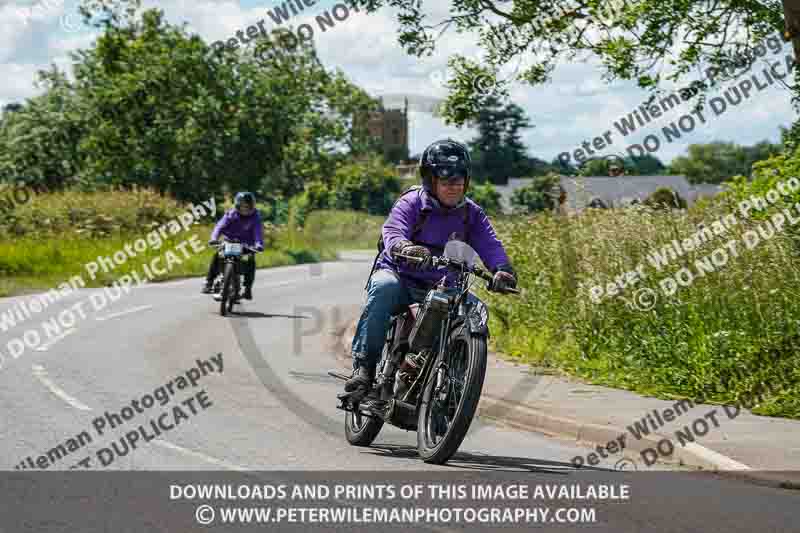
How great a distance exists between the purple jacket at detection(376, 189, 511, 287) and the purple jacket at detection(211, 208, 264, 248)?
12.3 m

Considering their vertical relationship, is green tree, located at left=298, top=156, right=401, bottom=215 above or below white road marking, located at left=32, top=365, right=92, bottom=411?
above

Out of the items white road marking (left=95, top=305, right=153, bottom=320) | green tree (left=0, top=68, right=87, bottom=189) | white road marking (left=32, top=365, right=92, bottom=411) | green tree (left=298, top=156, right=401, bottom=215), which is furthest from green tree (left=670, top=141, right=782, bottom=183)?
white road marking (left=32, top=365, right=92, bottom=411)

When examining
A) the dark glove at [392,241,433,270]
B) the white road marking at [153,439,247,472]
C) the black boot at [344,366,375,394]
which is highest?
the dark glove at [392,241,433,270]

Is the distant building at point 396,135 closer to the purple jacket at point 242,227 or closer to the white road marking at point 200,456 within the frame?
the purple jacket at point 242,227

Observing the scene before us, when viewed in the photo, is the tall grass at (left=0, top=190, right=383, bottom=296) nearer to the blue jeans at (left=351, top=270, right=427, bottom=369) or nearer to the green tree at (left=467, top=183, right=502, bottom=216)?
the green tree at (left=467, top=183, right=502, bottom=216)

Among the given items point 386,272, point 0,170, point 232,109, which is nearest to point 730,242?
point 386,272

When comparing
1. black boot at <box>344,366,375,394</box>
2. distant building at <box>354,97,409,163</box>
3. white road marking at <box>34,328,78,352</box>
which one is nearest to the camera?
black boot at <box>344,366,375,394</box>

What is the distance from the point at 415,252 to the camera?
777cm

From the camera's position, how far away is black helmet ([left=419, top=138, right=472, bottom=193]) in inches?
317

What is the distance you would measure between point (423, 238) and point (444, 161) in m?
0.59

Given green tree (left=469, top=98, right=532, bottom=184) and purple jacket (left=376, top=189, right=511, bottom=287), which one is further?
green tree (left=469, top=98, right=532, bottom=184)

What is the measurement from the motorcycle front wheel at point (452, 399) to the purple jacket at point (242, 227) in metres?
13.1

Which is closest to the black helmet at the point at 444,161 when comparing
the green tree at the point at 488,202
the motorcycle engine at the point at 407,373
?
the motorcycle engine at the point at 407,373

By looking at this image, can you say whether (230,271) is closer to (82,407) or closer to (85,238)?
(82,407)
